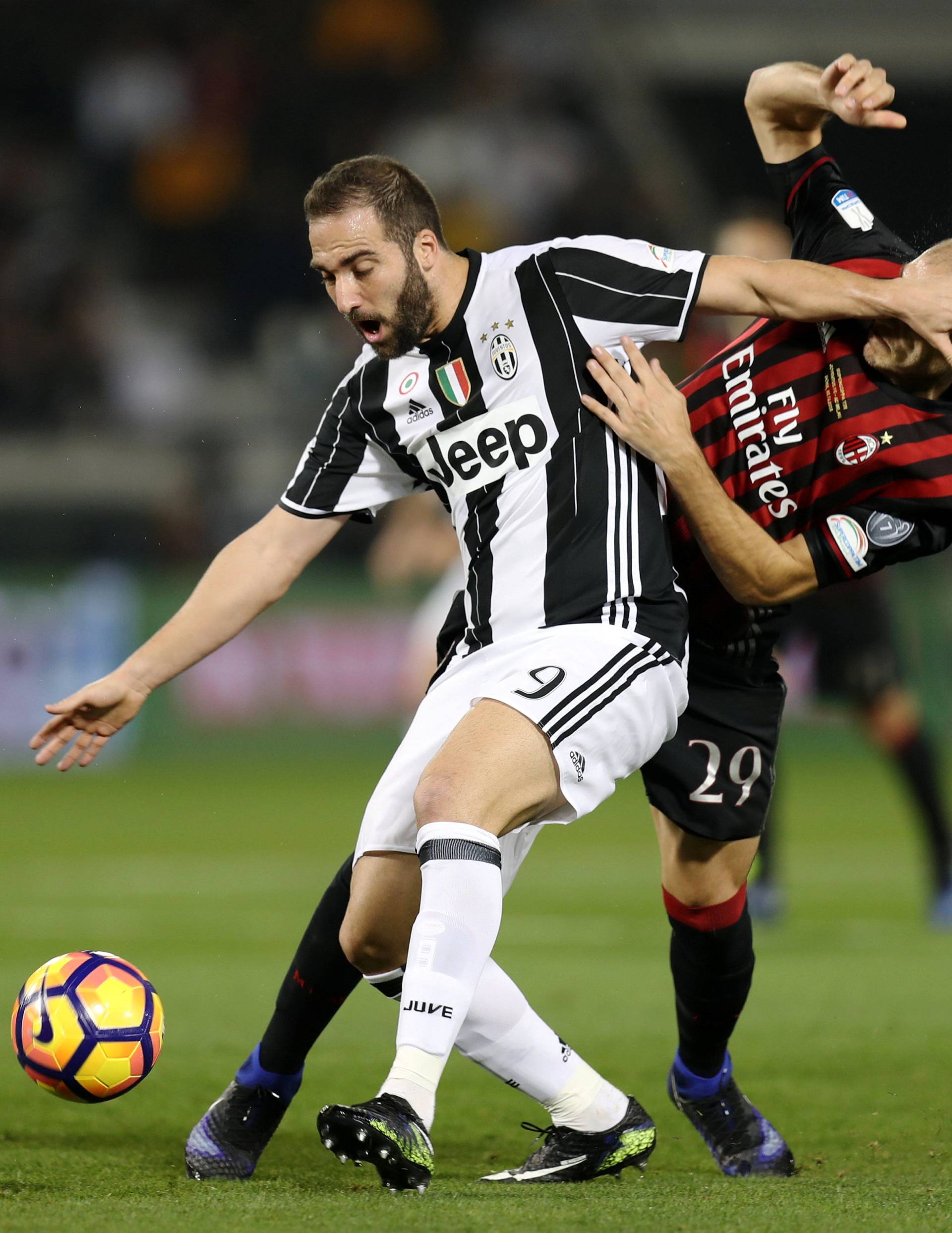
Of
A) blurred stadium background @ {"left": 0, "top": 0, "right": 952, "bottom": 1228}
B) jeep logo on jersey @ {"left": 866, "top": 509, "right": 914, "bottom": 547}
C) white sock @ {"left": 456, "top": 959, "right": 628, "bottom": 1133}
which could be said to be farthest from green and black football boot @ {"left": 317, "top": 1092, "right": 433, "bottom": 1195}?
blurred stadium background @ {"left": 0, "top": 0, "right": 952, "bottom": 1228}

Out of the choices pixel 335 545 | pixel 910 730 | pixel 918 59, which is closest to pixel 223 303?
pixel 335 545

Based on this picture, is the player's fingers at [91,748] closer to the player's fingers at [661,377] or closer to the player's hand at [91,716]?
the player's hand at [91,716]

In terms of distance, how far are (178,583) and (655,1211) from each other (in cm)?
1097

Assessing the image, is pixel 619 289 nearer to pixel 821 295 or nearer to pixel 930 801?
pixel 821 295

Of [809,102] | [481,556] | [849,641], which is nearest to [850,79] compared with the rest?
[809,102]

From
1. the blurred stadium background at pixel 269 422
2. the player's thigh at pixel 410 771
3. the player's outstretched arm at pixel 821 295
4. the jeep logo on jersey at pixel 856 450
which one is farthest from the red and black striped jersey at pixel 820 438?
the blurred stadium background at pixel 269 422

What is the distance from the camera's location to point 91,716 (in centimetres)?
385

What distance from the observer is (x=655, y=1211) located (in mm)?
2990

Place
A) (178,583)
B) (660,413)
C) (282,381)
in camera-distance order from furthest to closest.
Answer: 1. (282,381)
2. (178,583)
3. (660,413)

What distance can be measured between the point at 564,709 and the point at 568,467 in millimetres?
582

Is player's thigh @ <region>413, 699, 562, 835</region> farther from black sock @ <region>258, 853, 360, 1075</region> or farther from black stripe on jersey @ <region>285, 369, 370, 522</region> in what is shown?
black stripe on jersey @ <region>285, 369, 370, 522</region>

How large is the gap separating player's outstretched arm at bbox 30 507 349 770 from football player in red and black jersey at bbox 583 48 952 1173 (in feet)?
2.66

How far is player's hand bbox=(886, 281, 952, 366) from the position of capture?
137 inches

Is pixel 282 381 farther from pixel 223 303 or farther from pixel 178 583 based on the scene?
pixel 178 583
